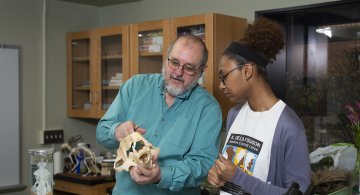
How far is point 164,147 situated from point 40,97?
2.24 m

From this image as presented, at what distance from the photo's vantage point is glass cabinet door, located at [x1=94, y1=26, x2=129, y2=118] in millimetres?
3562

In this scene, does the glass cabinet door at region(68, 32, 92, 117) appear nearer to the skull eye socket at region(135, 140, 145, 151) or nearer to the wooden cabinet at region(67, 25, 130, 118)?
the wooden cabinet at region(67, 25, 130, 118)

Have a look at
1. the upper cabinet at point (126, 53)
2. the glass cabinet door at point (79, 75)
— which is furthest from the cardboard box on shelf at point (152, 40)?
the glass cabinet door at point (79, 75)

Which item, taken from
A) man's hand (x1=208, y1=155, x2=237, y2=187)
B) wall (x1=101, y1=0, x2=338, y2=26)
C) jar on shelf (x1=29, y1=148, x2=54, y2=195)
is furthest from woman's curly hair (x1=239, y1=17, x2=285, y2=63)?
wall (x1=101, y1=0, x2=338, y2=26)

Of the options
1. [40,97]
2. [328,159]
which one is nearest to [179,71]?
[328,159]

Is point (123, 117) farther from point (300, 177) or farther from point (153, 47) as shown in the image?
point (153, 47)

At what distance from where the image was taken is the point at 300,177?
1.58 m

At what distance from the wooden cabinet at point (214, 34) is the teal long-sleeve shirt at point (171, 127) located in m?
0.86

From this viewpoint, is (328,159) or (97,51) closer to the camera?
(328,159)

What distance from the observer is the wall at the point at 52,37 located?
145 inches

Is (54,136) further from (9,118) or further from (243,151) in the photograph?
(243,151)

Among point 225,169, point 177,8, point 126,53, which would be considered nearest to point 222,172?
point 225,169

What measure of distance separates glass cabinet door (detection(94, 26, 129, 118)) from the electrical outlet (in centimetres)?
44

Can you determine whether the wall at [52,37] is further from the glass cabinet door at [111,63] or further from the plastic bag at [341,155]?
the plastic bag at [341,155]
